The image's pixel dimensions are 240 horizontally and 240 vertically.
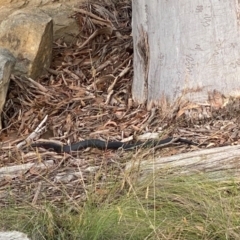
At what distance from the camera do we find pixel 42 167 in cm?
320

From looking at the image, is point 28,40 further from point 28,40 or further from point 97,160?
point 97,160

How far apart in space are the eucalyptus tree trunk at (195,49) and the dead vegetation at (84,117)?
0.16 m

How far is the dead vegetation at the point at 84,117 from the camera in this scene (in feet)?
9.93

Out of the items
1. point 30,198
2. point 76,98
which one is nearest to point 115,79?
point 76,98

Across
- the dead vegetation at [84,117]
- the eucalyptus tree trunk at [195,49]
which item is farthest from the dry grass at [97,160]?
the eucalyptus tree trunk at [195,49]

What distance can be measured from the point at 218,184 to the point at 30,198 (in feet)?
2.66

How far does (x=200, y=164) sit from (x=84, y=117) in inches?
40.3

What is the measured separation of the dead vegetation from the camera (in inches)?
119

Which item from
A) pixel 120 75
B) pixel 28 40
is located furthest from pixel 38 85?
pixel 120 75

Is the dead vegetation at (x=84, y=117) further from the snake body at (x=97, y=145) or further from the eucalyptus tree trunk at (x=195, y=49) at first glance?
the eucalyptus tree trunk at (x=195, y=49)

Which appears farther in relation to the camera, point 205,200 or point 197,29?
point 197,29

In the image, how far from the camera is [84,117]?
12.6 feet

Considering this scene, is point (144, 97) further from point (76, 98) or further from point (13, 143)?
point (13, 143)

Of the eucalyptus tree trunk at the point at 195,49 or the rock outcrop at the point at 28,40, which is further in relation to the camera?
the rock outcrop at the point at 28,40
